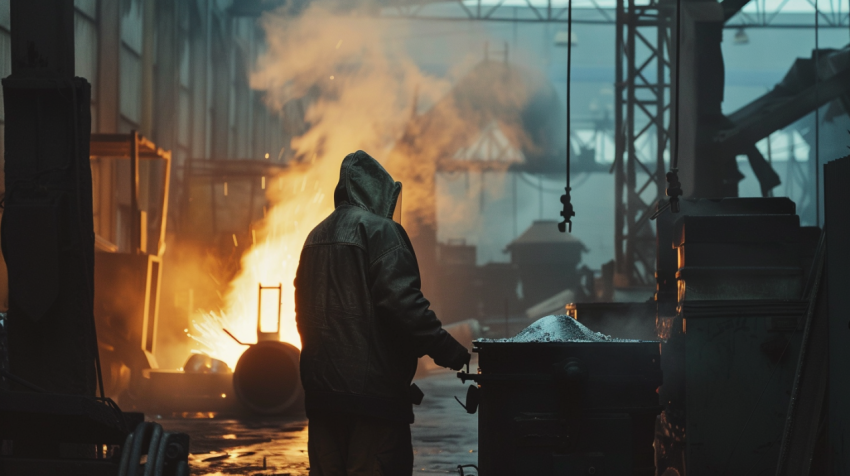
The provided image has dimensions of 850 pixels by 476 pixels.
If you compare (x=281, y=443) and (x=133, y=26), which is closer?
(x=281, y=443)

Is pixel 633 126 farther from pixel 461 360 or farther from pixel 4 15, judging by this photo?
pixel 461 360

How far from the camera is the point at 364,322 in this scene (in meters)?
3.36

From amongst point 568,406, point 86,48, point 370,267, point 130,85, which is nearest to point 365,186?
point 370,267

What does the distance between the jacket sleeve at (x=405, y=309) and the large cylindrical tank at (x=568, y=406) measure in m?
0.48

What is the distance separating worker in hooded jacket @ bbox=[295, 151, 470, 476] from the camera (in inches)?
130

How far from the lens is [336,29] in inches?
819

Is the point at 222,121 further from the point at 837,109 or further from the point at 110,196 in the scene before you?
the point at 837,109

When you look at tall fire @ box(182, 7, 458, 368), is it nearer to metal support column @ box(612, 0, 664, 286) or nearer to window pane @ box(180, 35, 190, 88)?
window pane @ box(180, 35, 190, 88)

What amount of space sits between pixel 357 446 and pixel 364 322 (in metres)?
0.46

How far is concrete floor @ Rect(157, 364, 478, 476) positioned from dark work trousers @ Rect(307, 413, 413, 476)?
292 cm

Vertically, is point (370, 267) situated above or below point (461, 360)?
above

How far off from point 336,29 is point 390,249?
18214 mm

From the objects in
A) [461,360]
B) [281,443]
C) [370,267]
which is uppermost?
[370,267]

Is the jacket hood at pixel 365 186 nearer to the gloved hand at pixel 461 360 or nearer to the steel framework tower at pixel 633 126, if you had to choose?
the gloved hand at pixel 461 360
